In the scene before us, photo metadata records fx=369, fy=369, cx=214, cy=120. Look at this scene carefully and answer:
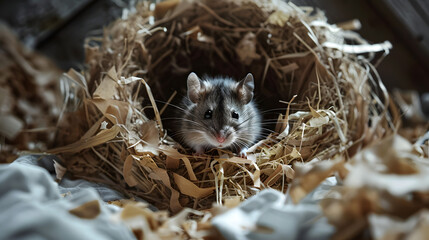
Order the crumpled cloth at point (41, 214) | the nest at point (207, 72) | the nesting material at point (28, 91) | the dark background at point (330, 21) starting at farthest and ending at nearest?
the nesting material at point (28, 91) < the dark background at point (330, 21) < the nest at point (207, 72) < the crumpled cloth at point (41, 214)

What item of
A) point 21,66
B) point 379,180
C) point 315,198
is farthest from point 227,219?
point 21,66

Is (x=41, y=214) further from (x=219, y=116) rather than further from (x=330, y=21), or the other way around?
(x=330, y=21)

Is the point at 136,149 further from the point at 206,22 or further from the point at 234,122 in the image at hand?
the point at 206,22

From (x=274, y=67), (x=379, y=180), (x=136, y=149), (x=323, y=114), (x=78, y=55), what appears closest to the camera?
(x=379, y=180)

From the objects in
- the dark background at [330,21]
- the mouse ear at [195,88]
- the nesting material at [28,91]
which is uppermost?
the dark background at [330,21]

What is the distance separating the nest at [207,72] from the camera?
202 cm

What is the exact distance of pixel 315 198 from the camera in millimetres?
1495

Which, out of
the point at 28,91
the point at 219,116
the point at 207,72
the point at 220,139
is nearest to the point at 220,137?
the point at 220,139

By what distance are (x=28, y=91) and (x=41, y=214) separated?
228 cm

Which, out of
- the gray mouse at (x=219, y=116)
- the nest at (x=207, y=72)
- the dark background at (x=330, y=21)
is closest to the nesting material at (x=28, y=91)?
the dark background at (x=330, y=21)

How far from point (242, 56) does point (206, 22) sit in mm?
374

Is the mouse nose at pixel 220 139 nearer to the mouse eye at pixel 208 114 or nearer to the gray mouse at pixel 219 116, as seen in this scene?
the gray mouse at pixel 219 116

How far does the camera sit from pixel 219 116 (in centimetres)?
231

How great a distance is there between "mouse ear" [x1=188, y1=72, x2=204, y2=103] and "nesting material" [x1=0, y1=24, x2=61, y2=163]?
3.18 ft
